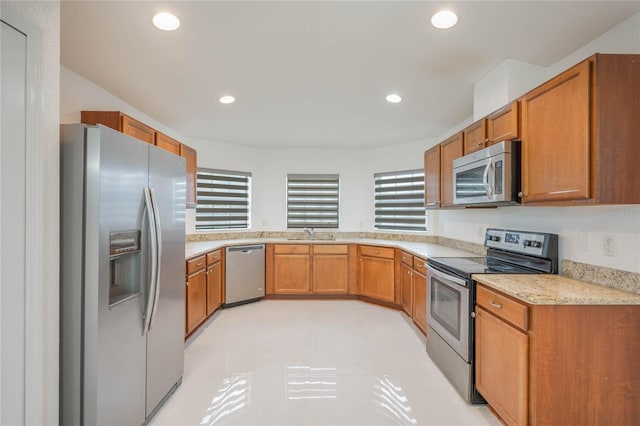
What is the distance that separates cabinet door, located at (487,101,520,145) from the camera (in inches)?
83.7

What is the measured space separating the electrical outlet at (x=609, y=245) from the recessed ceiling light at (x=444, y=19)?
156 cm

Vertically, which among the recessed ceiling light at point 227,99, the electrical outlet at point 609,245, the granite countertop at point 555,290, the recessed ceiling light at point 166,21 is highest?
the recessed ceiling light at point 166,21

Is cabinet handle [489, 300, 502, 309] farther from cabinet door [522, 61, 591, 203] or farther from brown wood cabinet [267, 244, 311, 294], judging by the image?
brown wood cabinet [267, 244, 311, 294]

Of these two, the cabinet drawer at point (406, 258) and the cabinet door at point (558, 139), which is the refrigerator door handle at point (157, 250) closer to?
the cabinet door at point (558, 139)

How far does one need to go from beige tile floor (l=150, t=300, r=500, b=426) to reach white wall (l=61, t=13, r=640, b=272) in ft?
4.30

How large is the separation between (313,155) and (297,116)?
1.71 m

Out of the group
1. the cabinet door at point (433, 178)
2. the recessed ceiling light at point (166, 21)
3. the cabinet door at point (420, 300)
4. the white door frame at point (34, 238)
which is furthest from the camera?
the cabinet door at point (433, 178)

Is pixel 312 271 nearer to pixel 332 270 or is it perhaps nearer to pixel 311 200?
pixel 332 270

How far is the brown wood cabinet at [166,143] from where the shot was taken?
3.15 meters

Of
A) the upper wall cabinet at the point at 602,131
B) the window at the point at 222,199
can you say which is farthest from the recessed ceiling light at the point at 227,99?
the upper wall cabinet at the point at 602,131

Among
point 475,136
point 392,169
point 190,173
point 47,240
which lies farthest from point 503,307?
point 190,173

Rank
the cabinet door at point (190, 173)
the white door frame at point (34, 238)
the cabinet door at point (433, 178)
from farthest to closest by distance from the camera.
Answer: the cabinet door at point (190, 173) → the cabinet door at point (433, 178) → the white door frame at point (34, 238)

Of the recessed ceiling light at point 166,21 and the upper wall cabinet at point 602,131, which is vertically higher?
the recessed ceiling light at point 166,21

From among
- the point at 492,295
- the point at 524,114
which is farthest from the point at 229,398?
the point at 524,114
